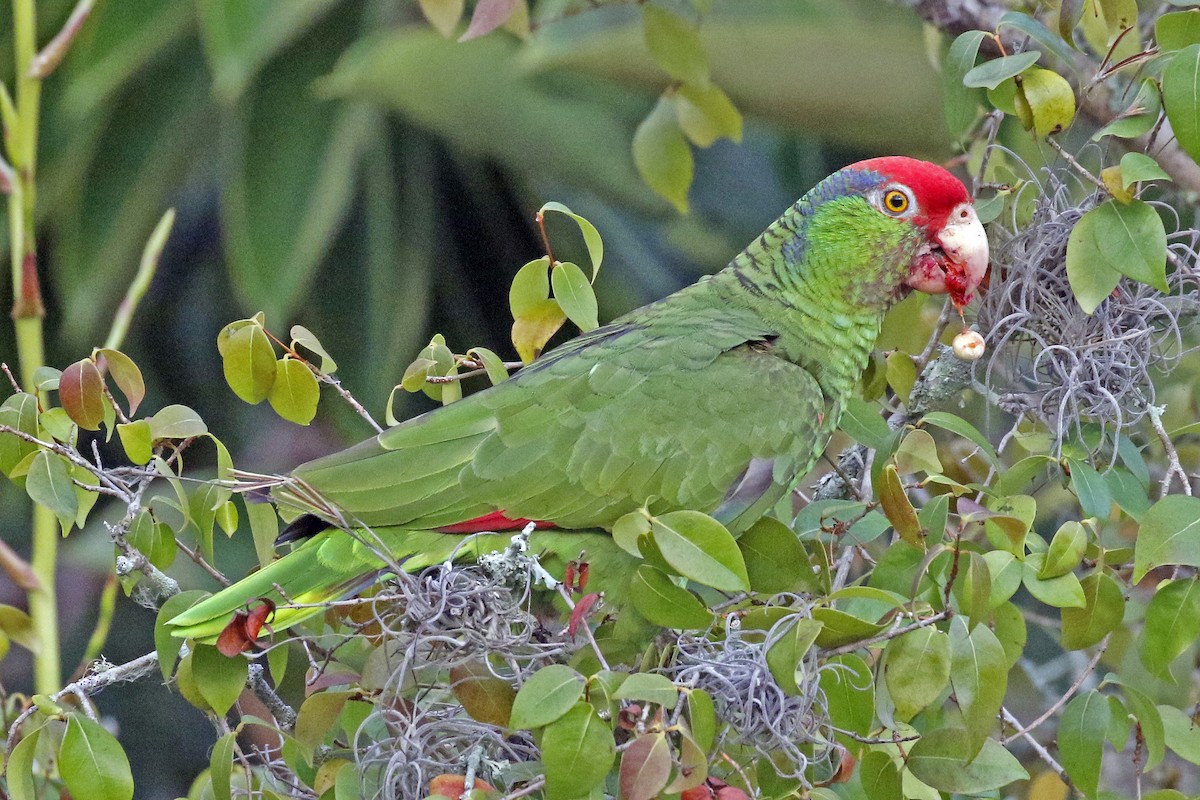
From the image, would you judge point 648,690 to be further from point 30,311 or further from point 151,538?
point 30,311

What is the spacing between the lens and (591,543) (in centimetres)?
99

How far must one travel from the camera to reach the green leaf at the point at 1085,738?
736 mm

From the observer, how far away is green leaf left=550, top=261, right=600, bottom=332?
94 cm

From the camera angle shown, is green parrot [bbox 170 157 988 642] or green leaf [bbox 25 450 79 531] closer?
green leaf [bbox 25 450 79 531]

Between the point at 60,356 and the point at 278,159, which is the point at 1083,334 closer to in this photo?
the point at 278,159

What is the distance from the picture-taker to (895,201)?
1114mm

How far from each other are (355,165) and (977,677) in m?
1.57

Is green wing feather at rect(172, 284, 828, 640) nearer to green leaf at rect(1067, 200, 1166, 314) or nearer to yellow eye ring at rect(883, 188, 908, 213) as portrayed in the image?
yellow eye ring at rect(883, 188, 908, 213)

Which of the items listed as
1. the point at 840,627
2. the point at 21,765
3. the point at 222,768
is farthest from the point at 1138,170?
the point at 21,765

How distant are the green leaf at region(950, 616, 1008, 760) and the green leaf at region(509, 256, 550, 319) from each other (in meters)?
0.47

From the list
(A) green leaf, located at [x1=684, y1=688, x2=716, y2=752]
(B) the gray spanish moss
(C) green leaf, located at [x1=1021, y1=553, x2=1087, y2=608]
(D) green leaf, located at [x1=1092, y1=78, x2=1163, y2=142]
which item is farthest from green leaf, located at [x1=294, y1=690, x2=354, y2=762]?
(D) green leaf, located at [x1=1092, y1=78, x2=1163, y2=142]

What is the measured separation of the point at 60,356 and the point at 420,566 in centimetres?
126

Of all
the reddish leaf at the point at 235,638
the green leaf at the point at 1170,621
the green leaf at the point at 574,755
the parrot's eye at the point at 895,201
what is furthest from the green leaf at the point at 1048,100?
the reddish leaf at the point at 235,638

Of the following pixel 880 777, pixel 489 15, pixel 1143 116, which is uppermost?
pixel 489 15
